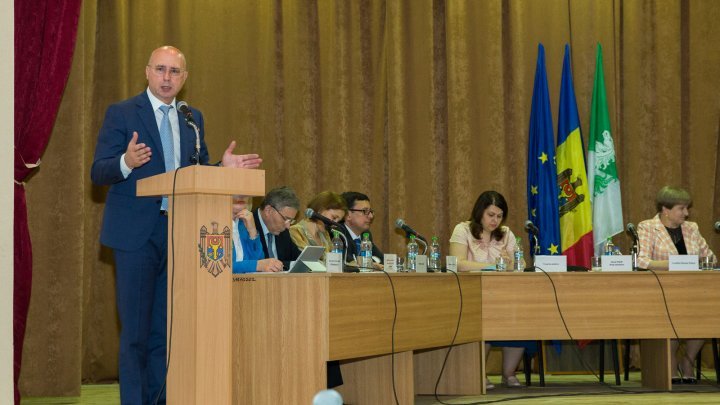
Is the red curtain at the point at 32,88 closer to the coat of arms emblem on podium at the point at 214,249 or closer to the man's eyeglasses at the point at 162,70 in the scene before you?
the man's eyeglasses at the point at 162,70

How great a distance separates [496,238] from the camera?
6102mm

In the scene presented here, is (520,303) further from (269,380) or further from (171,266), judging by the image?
(171,266)

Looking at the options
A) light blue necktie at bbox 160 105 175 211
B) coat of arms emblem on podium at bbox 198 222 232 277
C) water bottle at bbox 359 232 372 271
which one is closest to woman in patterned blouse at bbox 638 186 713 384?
water bottle at bbox 359 232 372 271

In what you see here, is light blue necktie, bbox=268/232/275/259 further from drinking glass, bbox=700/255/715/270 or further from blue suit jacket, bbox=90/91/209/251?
drinking glass, bbox=700/255/715/270

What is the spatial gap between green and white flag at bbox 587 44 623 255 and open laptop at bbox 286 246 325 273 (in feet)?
11.1

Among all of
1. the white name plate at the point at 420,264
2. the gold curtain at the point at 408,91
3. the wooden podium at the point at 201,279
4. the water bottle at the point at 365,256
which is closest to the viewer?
the wooden podium at the point at 201,279

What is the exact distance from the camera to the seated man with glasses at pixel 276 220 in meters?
4.69

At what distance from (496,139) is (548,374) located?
1878mm

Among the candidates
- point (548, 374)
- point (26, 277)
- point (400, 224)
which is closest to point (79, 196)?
point (26, 277)

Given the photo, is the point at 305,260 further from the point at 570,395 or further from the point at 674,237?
the point at 674,237

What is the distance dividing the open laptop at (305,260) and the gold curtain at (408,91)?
2.63 meters

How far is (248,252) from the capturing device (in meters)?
4.46

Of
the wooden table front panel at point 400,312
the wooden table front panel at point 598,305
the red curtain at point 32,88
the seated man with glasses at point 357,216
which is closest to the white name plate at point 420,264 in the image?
the wooden table front panel at point 400,312

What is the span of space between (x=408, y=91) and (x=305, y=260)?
3280mm
